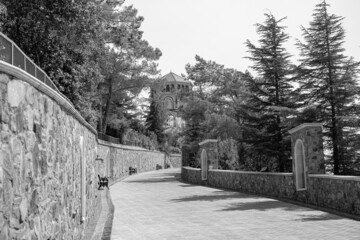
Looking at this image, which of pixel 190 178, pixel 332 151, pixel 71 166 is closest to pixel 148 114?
pixel 190 178

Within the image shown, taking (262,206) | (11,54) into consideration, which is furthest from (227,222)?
(11,54)

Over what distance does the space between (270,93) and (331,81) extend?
346 centimetres

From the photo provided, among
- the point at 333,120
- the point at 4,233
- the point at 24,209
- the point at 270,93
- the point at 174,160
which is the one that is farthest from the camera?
the point at 174,160

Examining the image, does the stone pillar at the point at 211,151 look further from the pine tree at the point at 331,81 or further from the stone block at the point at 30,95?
the stone block at the point at 30,95

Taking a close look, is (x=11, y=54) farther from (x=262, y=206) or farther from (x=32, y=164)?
(x=262, y=206)

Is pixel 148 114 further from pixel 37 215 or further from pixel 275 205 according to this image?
pixel 37 215

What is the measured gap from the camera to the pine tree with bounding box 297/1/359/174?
17.1 m

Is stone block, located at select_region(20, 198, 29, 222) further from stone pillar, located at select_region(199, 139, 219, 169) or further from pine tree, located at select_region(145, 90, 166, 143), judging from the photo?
pine tree, located at select_region(145, 90, 166, 143)

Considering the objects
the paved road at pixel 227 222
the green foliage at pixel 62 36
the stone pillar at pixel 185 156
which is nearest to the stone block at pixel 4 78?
the paved road at pixel 227 222

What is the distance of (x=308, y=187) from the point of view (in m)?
13.4

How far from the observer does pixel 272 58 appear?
1973 centimetres

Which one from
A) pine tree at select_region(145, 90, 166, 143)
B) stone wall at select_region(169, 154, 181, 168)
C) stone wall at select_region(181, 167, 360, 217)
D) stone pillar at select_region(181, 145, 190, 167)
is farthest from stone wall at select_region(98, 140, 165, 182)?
stone wall at select_region(169, 154, 181, 168)

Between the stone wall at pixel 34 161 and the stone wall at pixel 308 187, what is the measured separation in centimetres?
779

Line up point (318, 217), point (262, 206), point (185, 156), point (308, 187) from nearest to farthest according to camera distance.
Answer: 1. point (318, 217)
2. point (262, 206)
3. point (308, 187)
4. point (185, 156)
